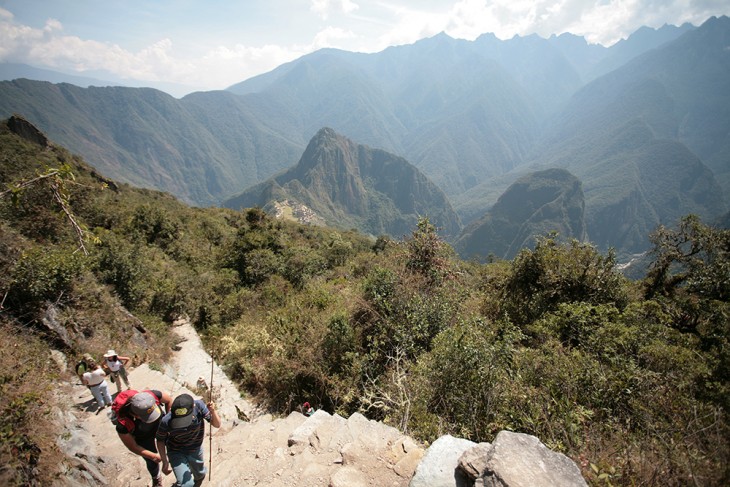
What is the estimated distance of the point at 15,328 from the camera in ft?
32.1

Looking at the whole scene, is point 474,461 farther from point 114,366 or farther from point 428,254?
point 114,366

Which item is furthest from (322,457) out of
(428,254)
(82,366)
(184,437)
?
(428,254)

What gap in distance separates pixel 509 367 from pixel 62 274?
14.8 metres

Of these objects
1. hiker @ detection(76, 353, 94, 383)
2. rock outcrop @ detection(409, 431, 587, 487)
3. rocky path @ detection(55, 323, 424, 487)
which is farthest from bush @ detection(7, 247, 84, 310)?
rock outcrop @ detection(409, 431, 587, 487)

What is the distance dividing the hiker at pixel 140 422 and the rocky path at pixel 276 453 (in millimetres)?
985

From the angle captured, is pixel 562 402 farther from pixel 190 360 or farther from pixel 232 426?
pixel 190 360

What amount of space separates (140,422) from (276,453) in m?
2.62

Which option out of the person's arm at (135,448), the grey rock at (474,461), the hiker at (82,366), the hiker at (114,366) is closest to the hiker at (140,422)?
the person's arm at (135,448)

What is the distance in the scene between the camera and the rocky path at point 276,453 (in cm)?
559

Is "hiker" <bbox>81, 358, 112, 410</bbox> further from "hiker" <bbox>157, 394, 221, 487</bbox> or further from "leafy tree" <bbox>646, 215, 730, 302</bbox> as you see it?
"leafy tree" <bbox>646, 215, 730, 302</bbox>

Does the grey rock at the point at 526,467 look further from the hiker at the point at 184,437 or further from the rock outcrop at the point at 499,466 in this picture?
the hiker at the point at 184,437

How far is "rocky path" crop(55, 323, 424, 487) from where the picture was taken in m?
5.59

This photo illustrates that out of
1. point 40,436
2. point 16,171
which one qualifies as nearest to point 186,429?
point 40,436

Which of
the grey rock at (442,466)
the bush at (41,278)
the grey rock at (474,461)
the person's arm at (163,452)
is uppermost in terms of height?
the bush at (41,278)
